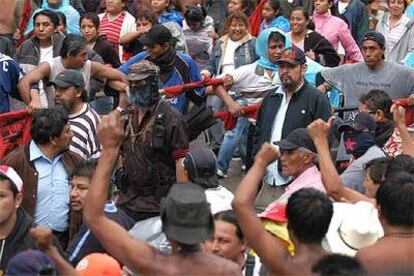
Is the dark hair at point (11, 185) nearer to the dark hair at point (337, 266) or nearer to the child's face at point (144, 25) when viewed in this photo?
the dark hair at point (337, 266)

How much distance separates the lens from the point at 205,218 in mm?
5023

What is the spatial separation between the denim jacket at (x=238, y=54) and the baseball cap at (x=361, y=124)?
338 cm

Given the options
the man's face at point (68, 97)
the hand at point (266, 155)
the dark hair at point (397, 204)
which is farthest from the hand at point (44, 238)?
the man's face at point (68, 97)

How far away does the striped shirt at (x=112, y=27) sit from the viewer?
12.4m

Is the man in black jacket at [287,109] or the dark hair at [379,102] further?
the man in black jacket at [287,109]

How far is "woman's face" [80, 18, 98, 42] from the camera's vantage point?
11383 millimetres

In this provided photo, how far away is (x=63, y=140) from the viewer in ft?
24.1

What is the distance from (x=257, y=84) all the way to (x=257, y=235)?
16.2ft

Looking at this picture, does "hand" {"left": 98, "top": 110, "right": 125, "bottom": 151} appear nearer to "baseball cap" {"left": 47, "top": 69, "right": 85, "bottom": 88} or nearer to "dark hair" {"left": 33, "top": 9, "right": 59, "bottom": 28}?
"baseball cap" {"left": 47, "top": 69, "right": 85, "bottom": 88}

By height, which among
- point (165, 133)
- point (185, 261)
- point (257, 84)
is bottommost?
point (257, 84)

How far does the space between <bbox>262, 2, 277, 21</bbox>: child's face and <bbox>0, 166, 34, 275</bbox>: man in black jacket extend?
7.15 m

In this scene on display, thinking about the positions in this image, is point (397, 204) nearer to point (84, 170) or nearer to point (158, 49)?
point (84, 170)

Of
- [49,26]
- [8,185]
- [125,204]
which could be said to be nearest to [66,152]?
[125,204]

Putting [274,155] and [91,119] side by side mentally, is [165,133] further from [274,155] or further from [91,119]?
[274,155]
